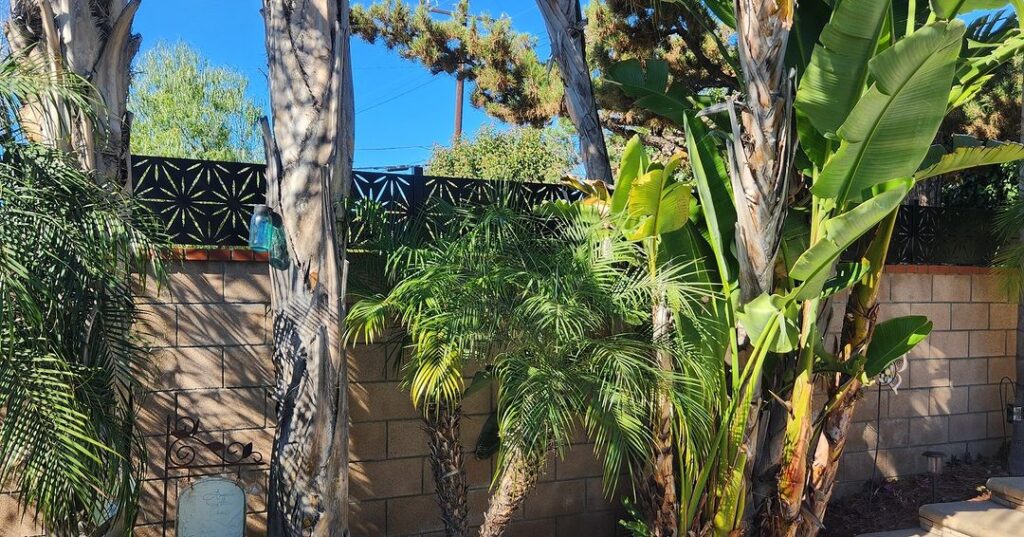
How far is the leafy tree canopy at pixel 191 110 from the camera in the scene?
15445 mm

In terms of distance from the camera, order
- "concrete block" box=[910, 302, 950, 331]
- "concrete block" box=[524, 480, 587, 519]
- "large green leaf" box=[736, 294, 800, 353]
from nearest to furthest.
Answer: "large green leaf" box=[736, 294, 800, 353] < "concrete block" box=[524, 480, 587, 519] < "concrete block" box=[910, 302, 950, 331]

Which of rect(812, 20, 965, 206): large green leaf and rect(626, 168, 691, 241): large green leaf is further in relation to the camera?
rect(626, 168, 691, 241): large green leaf

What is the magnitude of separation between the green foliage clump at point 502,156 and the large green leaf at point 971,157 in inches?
487

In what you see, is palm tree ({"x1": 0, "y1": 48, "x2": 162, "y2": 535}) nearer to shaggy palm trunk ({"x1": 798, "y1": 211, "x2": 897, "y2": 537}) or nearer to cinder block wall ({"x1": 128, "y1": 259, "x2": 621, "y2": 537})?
cinder block wall ({"x1": 128, "y1": 259, "x2": 621, "y2": 537})

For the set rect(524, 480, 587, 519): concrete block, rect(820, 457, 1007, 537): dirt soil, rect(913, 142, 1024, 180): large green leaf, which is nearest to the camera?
rect(913, 142, 1024, 180): large green leaf

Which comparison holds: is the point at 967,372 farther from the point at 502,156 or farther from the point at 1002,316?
the point at 502,156

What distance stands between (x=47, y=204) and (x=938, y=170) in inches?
179

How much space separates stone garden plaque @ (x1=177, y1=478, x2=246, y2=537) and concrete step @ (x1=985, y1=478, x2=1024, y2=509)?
5.06 m

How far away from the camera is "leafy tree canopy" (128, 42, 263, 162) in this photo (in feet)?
50.7

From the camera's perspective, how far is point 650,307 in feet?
13.1

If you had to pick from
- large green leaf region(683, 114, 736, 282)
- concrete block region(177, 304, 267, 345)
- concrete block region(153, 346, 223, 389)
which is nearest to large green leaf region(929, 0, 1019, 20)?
large green leaf region(683, 114, 736, 282)

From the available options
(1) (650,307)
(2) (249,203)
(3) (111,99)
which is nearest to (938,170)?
(1) (650,307)

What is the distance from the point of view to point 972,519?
530cm

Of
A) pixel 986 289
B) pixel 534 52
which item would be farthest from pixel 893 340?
pixel 534 52
